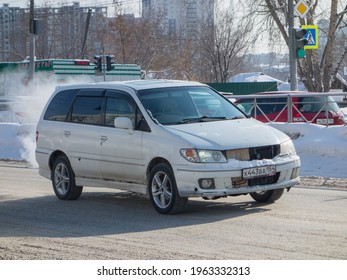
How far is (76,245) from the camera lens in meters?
8.76

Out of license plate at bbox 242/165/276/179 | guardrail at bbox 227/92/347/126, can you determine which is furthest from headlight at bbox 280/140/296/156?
guardrail at bbox 227/92/347/126

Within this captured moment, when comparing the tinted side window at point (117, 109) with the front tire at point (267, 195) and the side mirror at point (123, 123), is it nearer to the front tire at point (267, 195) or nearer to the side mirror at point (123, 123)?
the side mirror at point (123, 123)

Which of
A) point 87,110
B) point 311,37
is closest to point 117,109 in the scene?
point 87,110

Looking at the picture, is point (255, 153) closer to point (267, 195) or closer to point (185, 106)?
point (267, 195)

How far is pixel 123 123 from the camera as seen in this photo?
11086 mm

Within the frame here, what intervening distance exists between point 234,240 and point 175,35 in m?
65.5

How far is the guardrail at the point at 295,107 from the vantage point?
65.9ft

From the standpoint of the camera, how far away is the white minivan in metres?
10.1

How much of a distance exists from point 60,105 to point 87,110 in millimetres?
864

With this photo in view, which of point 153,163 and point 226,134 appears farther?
point 153,163

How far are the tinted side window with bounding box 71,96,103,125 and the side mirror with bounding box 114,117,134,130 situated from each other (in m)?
0.79

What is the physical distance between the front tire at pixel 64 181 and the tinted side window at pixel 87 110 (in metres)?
0.69

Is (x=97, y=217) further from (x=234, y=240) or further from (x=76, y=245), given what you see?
(x=234, y=240)

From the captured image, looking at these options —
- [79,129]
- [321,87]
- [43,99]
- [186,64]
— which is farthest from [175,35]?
[79,129]
